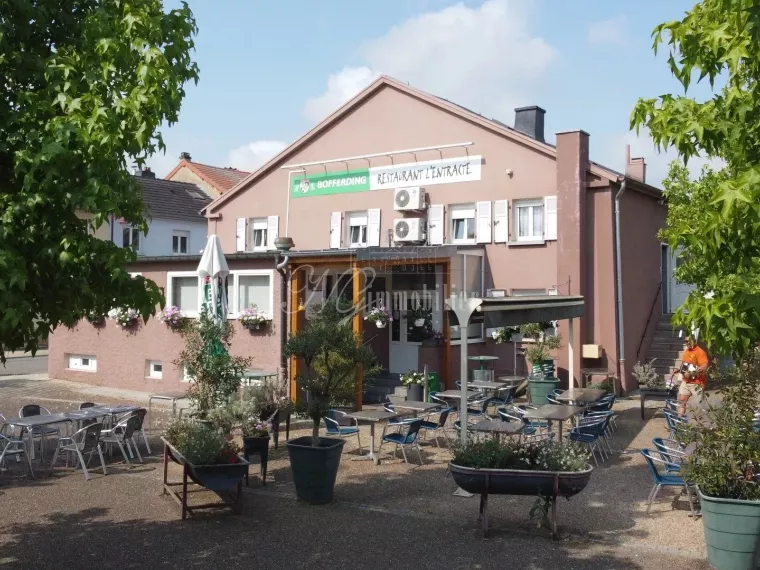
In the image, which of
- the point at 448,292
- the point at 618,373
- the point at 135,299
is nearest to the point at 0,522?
the point at 135,299

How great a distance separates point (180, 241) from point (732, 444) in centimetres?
2907

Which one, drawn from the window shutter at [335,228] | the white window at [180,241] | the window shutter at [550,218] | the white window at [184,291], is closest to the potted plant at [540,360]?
→ the window shutter at [550,218]

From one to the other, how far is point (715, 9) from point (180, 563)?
5.84 m

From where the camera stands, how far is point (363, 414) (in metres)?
10.6

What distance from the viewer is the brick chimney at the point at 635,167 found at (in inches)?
974

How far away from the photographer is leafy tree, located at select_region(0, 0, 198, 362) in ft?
15.7

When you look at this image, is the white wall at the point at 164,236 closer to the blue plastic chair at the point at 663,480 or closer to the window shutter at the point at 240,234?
the window shutter at the point at 240,234

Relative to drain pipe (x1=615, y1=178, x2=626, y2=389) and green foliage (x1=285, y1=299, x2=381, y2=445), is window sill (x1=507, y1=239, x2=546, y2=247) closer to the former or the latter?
drain pipe (x1=615, y1=178, x2=626, y2=389)

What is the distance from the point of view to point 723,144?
18.1 ft

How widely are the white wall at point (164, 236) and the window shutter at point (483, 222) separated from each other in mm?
16477

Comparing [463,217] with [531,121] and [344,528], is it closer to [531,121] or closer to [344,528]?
[531,121]

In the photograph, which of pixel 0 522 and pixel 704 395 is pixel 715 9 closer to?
pixel 704 395

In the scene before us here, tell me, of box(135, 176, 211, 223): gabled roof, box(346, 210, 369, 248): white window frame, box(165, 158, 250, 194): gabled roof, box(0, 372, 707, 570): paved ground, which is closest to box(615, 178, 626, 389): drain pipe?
box(346, 210, 369, 248): white window frame

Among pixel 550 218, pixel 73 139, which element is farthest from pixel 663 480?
pixel 550 218
